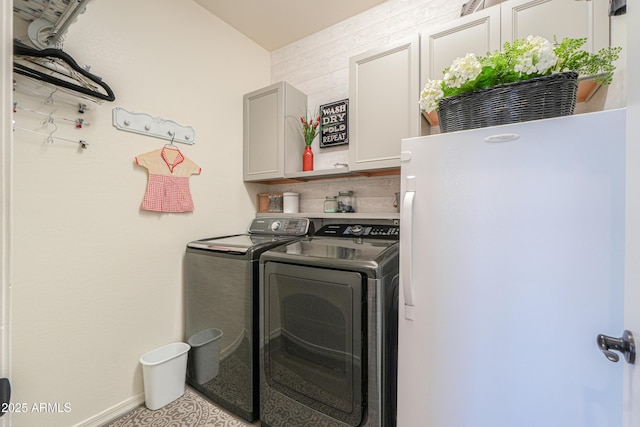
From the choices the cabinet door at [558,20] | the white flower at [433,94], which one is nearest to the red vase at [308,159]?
the white flower at [433,94]

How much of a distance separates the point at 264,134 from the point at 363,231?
1.27 meters

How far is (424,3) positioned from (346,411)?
2825 millimetres

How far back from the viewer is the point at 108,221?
1.66m

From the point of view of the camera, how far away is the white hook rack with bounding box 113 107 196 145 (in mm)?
1700

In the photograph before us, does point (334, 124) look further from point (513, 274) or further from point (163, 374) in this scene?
point (163, 374)

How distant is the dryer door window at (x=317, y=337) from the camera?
128 centimetres

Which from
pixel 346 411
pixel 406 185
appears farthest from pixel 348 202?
pixel 346 411

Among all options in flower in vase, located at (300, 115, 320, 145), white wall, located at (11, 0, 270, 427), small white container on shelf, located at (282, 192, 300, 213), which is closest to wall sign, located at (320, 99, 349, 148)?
flower in vase, located at (300, 115, 320, 145)

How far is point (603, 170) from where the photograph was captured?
86 centimetres

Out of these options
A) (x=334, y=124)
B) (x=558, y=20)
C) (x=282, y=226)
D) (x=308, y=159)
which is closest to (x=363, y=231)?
(x=282, y=226)

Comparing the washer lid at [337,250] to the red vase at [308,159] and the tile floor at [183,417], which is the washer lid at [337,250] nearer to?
the red vase at [308,159]

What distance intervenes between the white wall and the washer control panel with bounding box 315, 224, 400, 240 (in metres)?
0.97

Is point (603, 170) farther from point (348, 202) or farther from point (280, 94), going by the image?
point (280, 94)

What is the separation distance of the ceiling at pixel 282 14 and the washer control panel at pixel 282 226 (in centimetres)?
181
